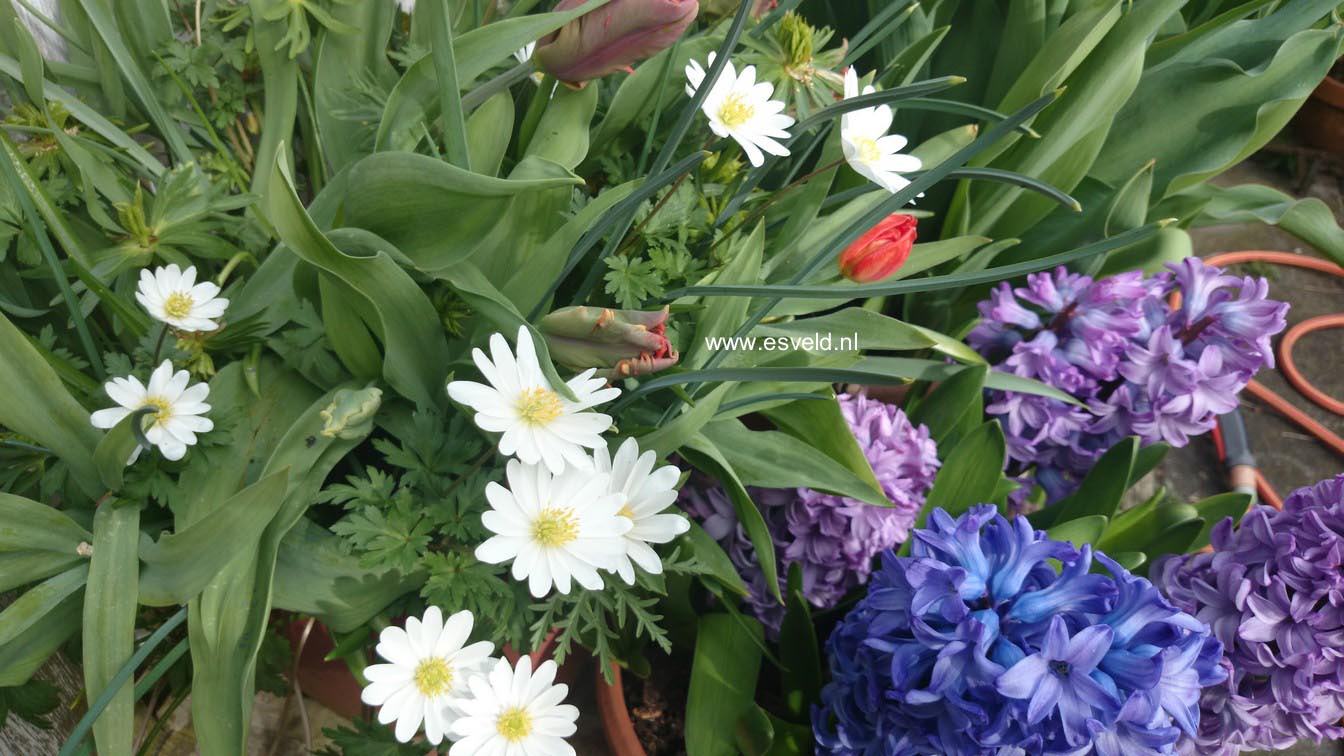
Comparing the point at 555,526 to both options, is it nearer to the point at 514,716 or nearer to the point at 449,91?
the point at 514,716

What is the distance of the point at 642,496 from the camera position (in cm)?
55

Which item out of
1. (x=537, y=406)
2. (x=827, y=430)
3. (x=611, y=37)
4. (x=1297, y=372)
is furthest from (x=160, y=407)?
(x=1297, y=372)

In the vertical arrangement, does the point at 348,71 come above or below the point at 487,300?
above

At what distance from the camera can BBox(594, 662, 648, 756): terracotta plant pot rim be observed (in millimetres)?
759

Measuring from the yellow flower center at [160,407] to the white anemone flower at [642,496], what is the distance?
0.24 m

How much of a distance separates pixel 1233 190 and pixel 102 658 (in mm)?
1117

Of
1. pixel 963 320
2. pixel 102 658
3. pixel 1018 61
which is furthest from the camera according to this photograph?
pixel 963 320

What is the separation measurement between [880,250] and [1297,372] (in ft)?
4.27

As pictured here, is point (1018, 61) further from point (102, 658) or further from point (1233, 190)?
point (102, 658)

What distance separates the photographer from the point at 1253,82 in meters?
0.90

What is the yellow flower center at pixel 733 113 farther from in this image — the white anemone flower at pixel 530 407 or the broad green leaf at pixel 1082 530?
the broad green leaf at pixel 1082 530

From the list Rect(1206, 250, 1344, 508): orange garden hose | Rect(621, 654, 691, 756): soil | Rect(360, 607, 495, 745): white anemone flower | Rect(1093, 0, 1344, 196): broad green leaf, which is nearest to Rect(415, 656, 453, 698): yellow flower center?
Rect(360, 607, 495, 745): white anemone flower

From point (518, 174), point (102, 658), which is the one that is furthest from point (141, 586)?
point (518, 174)

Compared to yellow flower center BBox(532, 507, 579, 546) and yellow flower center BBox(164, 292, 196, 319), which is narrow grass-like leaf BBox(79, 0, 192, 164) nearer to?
yellow flower center BBox(164, 292, 196, 319)
